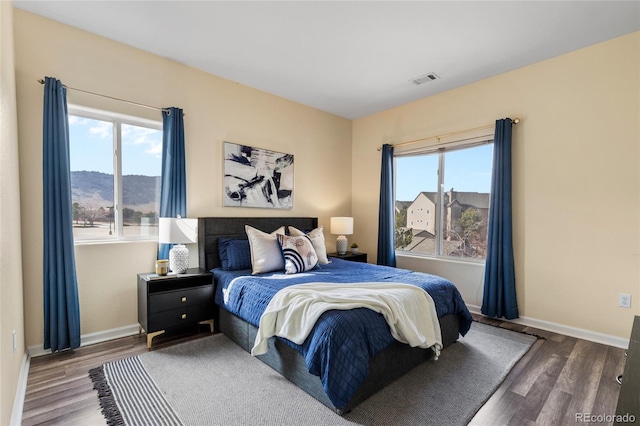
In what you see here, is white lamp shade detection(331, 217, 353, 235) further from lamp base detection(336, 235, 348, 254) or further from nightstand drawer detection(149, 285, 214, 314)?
nightstand drawer detection(149, 285, 214, 314)

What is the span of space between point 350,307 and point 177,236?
188cm

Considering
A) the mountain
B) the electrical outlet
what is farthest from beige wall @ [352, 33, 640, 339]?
the mountain

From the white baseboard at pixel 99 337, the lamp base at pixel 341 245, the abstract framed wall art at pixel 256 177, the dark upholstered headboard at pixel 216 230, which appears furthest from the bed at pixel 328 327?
the white baseboard at pixel 99 337

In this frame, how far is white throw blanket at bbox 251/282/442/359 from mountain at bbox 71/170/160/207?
1.93m

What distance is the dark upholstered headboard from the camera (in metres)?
3.43

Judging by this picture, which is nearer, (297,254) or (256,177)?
(297,254)

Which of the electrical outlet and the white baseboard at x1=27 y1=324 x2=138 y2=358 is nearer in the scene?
the white baseboard at x1=27 y1=324 x2=138 y2=358

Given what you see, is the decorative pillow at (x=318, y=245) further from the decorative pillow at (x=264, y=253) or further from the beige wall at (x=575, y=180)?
the beige wall at (x=575, y=180)

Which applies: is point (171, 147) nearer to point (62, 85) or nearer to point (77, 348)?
point (62, 85)

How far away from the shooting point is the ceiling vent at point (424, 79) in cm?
360

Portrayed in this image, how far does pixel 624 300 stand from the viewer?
112 inches

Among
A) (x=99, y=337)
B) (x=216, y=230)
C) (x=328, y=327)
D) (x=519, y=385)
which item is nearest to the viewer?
(x=328, y=327)

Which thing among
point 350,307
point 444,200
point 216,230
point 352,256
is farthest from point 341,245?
point 350,307

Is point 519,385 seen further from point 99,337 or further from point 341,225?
point 99,337
